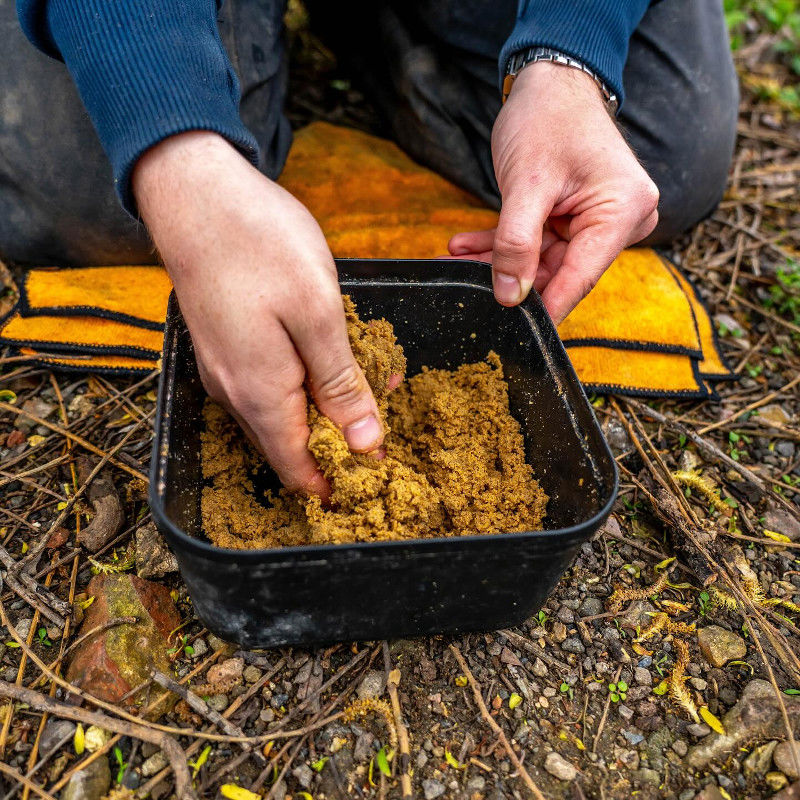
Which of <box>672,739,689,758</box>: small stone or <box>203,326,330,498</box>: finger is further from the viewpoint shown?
<box>672,739,689,758</box>: small stone

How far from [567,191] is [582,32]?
498 millimetres

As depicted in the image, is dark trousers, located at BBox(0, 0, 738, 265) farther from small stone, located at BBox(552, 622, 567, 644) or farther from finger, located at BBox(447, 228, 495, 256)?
small stone, located at BBox(552, 622, 567, 644)

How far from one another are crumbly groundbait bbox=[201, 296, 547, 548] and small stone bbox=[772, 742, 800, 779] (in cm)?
60

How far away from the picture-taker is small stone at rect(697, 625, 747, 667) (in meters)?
1.41

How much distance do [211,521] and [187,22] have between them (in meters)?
0.96

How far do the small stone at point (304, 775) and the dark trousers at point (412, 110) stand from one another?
1521mm

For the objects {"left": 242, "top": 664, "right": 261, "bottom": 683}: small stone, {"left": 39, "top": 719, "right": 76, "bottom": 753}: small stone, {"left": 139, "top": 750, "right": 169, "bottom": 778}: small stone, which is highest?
{"left": 39, "top": 719, "right": 76, "bottom": 753}: small stone

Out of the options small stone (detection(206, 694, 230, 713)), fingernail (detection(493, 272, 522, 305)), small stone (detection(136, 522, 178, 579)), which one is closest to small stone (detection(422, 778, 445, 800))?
small stone (detection(206, 694, 230, 713))

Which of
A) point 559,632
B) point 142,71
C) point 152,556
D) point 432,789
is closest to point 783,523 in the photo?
point 559,632

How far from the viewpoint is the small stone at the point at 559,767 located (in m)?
1.22

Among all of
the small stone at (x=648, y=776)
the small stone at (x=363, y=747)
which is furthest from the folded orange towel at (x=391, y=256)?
the small stone at (x=363, y=747)

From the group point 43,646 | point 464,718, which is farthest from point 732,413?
point 43,646

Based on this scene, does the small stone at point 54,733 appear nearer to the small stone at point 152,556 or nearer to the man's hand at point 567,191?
the small stone at point 152,556

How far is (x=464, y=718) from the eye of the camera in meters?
1.29
